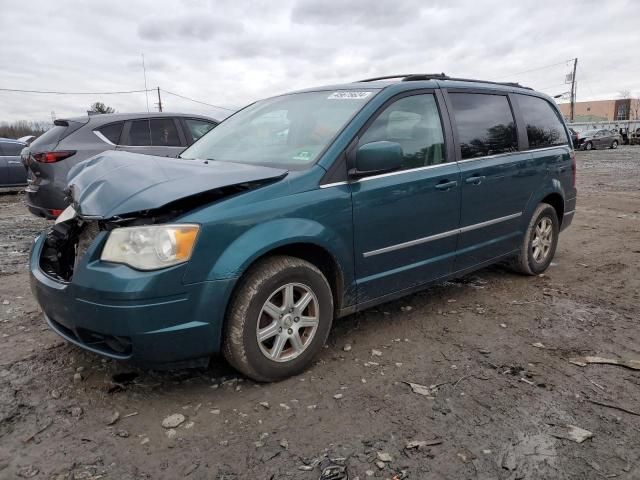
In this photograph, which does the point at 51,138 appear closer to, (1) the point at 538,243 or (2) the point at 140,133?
(2) the point at 140,133

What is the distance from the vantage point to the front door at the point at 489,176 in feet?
12.9

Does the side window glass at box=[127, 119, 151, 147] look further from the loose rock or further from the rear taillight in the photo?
the loose rock

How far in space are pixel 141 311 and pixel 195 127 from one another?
5148 mm

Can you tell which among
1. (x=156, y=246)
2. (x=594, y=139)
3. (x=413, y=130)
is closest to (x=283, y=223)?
(x=156, y=246)

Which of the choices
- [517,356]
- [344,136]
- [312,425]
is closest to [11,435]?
[312,425]

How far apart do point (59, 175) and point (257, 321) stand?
4521mm

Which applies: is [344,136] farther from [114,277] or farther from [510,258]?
[510,258]

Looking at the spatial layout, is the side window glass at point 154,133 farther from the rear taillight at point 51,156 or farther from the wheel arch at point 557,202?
the wheel arch at point 557,202

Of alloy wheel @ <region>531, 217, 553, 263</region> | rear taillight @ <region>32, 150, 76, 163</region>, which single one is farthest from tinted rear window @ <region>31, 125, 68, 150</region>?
alloy wheel @ <region>531, 217, 553, 263</region>

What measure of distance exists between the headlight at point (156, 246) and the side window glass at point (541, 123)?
3.52m

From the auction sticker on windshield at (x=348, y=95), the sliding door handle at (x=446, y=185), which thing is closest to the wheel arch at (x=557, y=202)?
the sliding door handle at (x=446, y=185)

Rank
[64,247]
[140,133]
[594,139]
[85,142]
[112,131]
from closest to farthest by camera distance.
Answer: [64,247], [85,142], [112,131], [140,133], [594,139]

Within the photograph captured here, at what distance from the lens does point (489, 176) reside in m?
4.07

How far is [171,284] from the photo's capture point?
8.05ft
